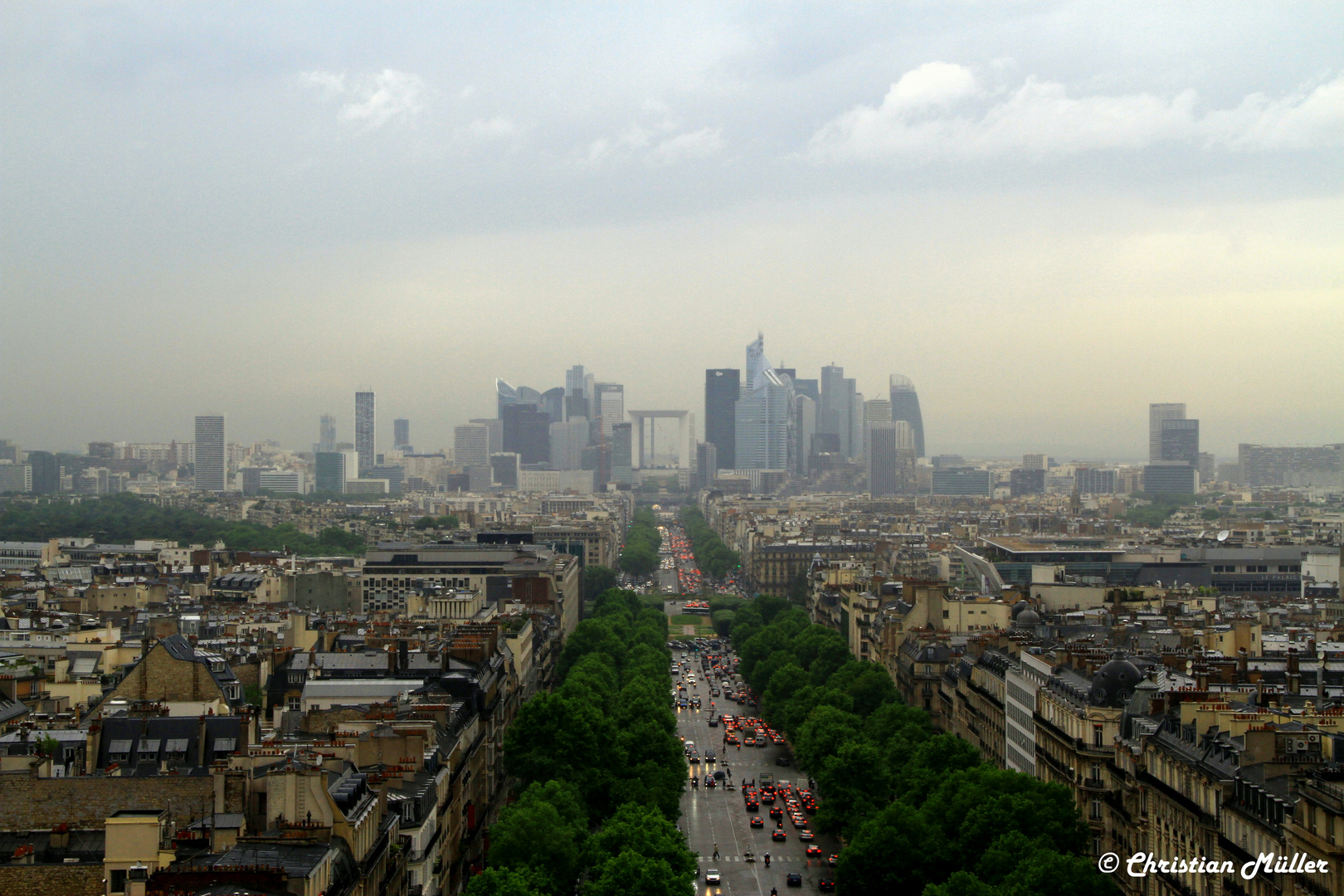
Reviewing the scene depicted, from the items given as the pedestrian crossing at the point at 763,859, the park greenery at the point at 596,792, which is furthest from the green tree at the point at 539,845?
the pedestrian crossing at the point at 763,859

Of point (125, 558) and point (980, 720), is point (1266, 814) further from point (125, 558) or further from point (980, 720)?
point (125, 558)

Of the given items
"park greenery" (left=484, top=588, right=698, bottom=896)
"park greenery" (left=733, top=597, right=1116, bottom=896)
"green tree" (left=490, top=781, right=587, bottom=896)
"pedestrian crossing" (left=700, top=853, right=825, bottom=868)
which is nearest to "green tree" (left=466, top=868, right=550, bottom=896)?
"park greenery" (left=484, top=588, right=698, bottom=896)

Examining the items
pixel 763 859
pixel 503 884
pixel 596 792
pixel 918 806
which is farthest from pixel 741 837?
pixel 503 884

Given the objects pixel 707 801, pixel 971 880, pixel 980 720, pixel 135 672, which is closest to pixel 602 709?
pixel 707 801

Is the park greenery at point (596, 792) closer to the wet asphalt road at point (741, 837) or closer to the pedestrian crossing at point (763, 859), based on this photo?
the pedestrian crossing at point (763, 859)

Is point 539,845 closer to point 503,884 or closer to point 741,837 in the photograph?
point 503,884

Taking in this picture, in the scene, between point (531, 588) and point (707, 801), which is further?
point (531, 588)

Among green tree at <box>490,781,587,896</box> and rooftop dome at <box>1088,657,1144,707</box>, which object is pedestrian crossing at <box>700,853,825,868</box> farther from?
rooftop dome at <box>1088,657,1144,707</box>

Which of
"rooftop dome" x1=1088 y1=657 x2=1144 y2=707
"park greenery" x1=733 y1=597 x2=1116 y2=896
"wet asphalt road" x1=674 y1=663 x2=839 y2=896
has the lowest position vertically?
"wet asphalt road" x1=674 y1=663 x2=839 y2=896
